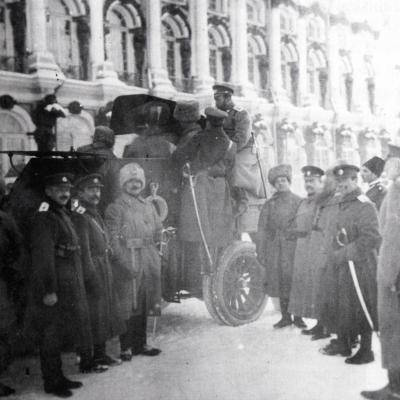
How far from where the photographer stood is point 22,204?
4938 mm

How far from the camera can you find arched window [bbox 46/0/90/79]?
17.0 m

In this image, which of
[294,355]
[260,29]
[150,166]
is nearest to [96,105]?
[260,29]

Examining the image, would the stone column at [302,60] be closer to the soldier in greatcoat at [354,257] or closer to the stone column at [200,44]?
the stone column at [200,44]

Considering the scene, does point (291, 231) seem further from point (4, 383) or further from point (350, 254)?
point (4, 383)

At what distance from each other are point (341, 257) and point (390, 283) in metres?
1.30

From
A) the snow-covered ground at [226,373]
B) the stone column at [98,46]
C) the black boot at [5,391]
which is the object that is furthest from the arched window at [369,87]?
the black boot at [5,391]

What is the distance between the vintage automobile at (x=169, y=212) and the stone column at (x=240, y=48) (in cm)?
1503

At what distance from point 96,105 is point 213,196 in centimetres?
1156

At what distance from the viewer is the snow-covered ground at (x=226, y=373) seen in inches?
167

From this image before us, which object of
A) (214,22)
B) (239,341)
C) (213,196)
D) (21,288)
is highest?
(214,22)

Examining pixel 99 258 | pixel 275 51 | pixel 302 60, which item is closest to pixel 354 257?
pixel 99 258

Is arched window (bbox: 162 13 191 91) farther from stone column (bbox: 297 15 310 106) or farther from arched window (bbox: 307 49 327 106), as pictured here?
arched window (bbox: 307 49 327 106)

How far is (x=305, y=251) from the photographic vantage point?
6020mm

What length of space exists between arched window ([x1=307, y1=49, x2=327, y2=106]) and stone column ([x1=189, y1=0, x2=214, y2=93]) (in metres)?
6.80
